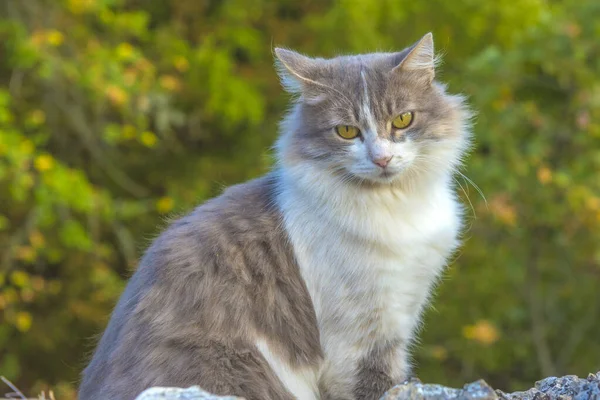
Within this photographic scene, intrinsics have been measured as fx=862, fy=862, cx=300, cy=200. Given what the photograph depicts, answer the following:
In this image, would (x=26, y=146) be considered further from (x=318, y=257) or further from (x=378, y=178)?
(x=378, y=178)

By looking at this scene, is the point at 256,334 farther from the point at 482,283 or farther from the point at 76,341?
the point at 76,341

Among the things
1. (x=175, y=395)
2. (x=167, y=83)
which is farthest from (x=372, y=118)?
(x=167, y=83)

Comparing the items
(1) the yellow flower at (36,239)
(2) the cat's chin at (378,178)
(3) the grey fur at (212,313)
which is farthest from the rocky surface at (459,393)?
(1) the yellow flower at (36,239)

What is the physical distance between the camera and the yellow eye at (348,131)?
359 centimetres

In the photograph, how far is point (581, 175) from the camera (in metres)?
6.75

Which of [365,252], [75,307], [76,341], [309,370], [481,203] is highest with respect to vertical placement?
[365,252]

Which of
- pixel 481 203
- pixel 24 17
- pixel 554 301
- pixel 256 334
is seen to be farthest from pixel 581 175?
pixel 24 17

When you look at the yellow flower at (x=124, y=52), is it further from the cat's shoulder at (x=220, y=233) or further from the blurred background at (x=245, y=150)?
the cat's shoulder at (x=220, y=233)

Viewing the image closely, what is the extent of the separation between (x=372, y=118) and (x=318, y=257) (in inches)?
24.3

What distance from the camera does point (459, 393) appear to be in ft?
8.43

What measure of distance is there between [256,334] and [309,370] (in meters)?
0.29

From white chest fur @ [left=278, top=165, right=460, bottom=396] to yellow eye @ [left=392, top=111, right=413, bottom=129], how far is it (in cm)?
29

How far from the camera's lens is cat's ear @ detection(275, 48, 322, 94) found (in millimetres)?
3676

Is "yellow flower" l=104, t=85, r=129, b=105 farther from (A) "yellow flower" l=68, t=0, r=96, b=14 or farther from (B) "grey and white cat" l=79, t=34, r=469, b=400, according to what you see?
(B) "grey and white cat" l=79, t=34, r=469, b=400
